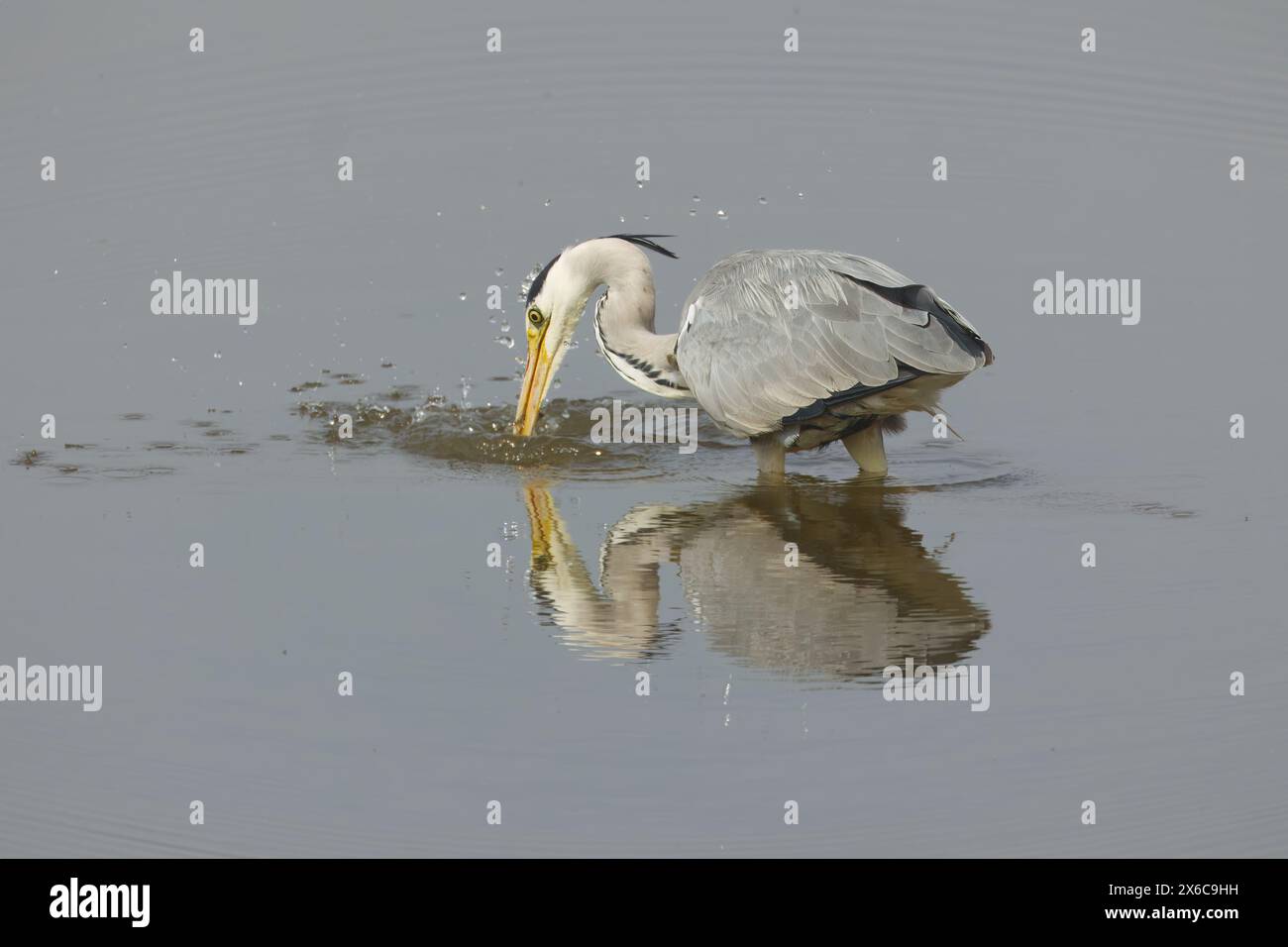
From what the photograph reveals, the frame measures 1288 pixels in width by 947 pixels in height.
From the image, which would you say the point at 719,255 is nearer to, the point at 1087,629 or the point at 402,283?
the point at 402,283

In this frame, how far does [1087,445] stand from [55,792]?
25.0 feet

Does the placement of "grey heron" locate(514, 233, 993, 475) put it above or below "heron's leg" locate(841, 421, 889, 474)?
above

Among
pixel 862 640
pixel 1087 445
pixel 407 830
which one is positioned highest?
pixel 1087 445

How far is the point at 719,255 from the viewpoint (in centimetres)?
1738

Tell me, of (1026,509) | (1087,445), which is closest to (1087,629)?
(1026,509)

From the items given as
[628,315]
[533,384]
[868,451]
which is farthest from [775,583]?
[533,384]

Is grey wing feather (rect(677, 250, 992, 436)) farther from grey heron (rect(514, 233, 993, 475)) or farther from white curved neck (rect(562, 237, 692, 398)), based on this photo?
white curved neck (rect(562, 237, 692, 398))

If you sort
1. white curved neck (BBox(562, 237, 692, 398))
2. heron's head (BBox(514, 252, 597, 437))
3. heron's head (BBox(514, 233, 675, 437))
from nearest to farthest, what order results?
white curved neck (BBox(562, 237, 692, 398)) < heron's head (BBox(514, 233, 675, 437)) < heron's head (BBox(514, 252, 597, 437))

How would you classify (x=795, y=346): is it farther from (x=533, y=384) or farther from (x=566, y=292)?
(x=533, y=384)

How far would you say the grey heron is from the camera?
12.4m

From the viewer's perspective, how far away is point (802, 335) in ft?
42.2

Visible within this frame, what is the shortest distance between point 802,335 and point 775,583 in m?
2.17

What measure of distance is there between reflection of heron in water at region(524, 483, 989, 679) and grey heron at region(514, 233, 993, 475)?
461mm

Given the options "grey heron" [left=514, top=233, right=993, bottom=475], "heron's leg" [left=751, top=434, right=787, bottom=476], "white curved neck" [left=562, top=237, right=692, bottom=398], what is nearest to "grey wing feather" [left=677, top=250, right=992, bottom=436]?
"grey heron" [left=514, top=233, right=993, bottom=475]
